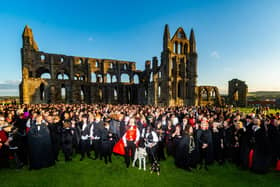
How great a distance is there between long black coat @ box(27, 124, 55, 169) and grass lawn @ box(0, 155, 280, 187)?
13.0 inches

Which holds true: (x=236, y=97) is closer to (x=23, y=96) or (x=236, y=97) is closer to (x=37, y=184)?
(x=37, y=184)

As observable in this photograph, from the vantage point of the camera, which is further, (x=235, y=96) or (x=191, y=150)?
(x=235, y=96)

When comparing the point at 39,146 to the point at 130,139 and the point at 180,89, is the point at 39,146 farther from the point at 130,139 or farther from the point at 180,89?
the point at 180,89

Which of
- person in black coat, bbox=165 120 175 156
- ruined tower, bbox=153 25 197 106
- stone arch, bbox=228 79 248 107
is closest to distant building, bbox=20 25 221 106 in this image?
ruined tower, bbox=153 25 197 106

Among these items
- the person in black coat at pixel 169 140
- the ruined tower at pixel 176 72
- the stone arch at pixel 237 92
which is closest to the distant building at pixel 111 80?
the ruined tower at pixel 176 72

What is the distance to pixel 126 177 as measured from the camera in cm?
539

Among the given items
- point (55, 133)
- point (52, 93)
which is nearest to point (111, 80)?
point (52, 93)

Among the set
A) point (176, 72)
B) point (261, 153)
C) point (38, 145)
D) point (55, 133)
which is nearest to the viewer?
point (261, 153)

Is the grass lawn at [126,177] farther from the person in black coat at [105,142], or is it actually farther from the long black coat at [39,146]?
the person in black coat at [105,142]

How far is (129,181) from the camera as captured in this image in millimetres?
5098

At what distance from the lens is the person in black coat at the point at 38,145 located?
5720mm

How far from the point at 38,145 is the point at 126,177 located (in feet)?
12.6

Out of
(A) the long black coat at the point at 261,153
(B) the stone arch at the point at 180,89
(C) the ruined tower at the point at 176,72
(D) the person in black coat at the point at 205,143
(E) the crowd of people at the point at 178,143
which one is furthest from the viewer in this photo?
(B) the stone arch at the point at 180,89

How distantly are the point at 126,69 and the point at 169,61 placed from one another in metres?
16.2
